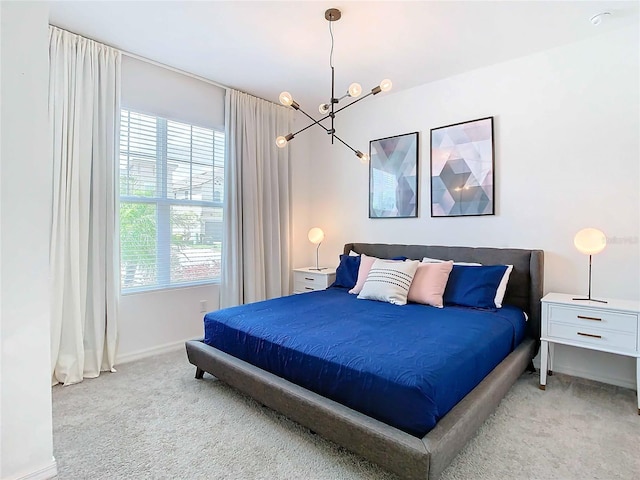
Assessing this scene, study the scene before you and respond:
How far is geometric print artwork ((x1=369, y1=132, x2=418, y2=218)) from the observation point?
12.5ft

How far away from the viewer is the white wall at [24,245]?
1496 mm

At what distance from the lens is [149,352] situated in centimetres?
335

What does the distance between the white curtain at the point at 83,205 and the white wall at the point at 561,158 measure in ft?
9.91

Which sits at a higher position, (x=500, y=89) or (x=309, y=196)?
(x=500, y=89)

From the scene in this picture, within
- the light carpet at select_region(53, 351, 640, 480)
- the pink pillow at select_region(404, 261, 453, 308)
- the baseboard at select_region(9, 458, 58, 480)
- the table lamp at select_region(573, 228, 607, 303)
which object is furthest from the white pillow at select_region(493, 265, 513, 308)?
the baseboard at select_region(9, 458, 58, 480)

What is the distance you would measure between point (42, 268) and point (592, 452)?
2.96 meters

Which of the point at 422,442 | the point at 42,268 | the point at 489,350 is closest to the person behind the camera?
the point at 422,442

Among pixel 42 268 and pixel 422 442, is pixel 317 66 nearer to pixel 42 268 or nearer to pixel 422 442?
pixel 42 268

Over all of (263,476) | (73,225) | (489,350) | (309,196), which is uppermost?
(309,196)

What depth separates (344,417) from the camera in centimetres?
167

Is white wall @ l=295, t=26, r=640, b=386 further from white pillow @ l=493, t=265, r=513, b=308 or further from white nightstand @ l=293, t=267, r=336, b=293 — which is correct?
white nightstand @ l=293, t=267, r=336, b=293

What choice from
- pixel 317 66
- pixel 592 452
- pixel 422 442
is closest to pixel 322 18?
pixel 317 66

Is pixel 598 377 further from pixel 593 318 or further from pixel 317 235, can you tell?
pixel 317 235

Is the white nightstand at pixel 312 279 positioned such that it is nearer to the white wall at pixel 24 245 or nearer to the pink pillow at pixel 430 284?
the pink pillow at pixel 430 284
